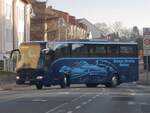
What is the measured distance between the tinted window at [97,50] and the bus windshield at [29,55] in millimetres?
4206

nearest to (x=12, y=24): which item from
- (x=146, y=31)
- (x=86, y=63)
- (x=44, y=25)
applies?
(x=44, y=25)

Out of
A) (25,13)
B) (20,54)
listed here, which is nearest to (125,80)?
(20,54)

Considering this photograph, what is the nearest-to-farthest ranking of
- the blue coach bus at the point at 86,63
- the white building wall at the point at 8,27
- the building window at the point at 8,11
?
1. the blue coach bus at the point at 86,63
2. the white building wall at the point at 8,27
3. the building window at the point at 8,11

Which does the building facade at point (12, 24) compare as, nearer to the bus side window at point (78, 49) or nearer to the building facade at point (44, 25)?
the building facade at point (44, 25)

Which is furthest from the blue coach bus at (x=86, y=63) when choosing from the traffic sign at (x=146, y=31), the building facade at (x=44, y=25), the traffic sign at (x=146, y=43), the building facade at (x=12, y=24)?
the building facade at (x=44, y=25)

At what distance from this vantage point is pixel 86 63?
47438 mm

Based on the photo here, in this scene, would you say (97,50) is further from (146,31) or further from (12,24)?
(12,24)

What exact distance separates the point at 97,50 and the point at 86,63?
1.28m

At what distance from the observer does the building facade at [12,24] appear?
80438 mm

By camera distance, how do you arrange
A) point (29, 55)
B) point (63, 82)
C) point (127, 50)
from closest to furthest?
point (29, 55) → point (63, 82) → point (127, 50)

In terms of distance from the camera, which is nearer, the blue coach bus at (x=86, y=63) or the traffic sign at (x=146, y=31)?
the blue coach bus at (x=86, y=63)

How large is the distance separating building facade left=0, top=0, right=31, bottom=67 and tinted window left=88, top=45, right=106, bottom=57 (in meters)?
31.0

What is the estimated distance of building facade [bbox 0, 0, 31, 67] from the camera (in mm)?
80438

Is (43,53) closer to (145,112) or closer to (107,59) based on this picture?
(107,59)
